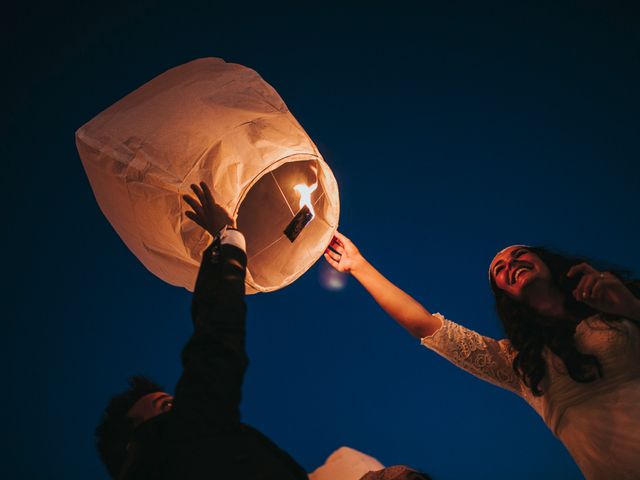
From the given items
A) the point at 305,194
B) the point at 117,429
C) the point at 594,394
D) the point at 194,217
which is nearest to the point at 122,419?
the point at 117,429

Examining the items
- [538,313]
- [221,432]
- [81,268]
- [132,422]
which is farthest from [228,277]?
[81,268]

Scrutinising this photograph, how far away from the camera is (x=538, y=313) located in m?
1.56

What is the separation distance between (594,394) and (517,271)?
0.52 m

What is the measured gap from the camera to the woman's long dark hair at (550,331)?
4.35 ft

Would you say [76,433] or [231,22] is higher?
[231,22]

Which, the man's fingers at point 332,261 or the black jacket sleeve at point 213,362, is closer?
the black jacket sleeve at point 213,362

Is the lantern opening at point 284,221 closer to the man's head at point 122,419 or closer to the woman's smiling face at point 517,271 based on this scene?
the man's head at point 122,419

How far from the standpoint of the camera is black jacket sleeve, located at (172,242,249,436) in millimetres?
686

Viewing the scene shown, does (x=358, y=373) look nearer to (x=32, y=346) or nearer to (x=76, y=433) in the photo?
(x=76, y=433)

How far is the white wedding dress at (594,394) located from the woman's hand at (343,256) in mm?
518

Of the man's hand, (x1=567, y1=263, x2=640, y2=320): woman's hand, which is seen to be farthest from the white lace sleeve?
the man's hand

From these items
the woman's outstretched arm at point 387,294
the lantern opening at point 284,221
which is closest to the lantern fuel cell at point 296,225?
the lantern opening at point 284,221

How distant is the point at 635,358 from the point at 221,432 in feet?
4.65

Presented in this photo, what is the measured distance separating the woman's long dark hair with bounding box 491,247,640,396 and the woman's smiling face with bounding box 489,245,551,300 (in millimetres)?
64
